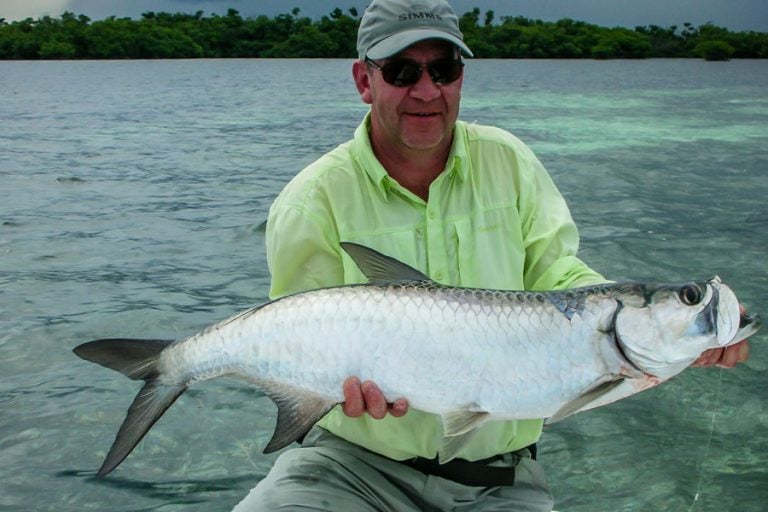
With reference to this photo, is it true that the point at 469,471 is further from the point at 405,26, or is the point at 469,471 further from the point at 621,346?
the point at 405,26

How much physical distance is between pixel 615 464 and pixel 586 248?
177 inches

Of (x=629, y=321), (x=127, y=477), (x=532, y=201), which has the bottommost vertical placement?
(x=127, y=477)

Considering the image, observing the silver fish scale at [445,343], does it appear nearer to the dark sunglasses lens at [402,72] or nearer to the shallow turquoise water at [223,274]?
the dark sunglasses lens at [402,72]

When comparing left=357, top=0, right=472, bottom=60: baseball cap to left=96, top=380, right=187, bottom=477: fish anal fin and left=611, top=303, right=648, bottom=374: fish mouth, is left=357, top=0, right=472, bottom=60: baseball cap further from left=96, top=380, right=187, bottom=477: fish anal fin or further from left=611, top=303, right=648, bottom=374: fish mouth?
left=96, top=380, right=187, bottom=477: fish anal fin

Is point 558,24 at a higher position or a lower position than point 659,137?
higher

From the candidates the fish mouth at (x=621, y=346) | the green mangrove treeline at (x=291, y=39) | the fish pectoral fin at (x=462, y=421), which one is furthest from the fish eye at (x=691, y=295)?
the green mangrove treeline at (x=291, y=39)

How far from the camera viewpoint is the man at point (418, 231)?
9.59 feet

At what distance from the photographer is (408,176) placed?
3.11m

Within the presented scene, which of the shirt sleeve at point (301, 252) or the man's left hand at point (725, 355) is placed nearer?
the man's left hand at point (725, 355)

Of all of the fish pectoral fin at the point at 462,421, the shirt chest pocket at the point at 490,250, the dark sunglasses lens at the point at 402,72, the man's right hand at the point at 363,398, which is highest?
the dark sunglasses lens at the point at 402,72

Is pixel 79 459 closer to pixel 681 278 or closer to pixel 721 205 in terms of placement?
pixel 681 278

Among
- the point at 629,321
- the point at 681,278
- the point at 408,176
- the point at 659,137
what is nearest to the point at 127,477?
the point at 408,176

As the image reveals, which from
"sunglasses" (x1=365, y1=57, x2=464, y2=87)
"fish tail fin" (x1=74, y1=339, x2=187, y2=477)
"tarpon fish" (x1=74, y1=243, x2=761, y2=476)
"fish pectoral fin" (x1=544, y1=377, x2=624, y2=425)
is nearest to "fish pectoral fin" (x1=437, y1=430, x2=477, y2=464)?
"tarpon fish" (x1=74, y1=243, x2=761, y2=476)

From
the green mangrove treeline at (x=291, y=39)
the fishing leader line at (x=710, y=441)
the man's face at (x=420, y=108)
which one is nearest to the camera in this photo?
the man's face at (x=420, y=108)
